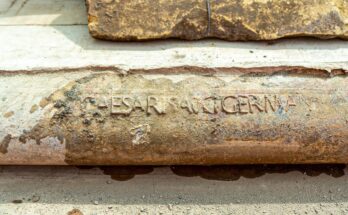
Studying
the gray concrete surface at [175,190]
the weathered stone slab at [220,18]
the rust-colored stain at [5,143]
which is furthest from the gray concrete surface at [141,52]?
the gray concrete surface at [175,190]

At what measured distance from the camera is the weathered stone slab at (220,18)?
1782mm

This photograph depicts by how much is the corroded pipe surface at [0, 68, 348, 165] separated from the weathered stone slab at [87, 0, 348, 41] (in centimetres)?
28

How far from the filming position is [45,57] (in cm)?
172

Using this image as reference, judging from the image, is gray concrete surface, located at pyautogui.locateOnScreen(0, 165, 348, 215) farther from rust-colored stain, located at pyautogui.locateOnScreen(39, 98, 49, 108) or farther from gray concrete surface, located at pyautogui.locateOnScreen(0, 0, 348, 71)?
gray concrete surface, located at pyautogui.locateOnScreen(0, 0, 348, 71)

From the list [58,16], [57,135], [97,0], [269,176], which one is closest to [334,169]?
[269,176]

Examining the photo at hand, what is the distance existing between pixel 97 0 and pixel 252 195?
1.07m

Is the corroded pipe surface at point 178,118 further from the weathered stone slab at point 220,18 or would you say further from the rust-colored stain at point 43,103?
the weathered stone slab at point 220,18

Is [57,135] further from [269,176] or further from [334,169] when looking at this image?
[334,169]

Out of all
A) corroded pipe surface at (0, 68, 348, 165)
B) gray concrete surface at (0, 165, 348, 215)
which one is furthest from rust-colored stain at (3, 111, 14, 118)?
gray concrete surface at (0, 165, 348, 215)

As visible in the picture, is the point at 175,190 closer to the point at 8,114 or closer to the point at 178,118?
the point at 178,118

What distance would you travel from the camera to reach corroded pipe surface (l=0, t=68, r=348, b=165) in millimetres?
1523

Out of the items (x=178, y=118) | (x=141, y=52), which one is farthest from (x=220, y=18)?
(x=178, y=118)

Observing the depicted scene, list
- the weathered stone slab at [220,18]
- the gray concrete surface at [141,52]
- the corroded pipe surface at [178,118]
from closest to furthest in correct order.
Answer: the corroded pipe surface at [178,118] → the gray concrete surface at [141,52] → the weathered stone slab at [220,18]

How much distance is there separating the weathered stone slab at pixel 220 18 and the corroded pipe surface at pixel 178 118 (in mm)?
280
